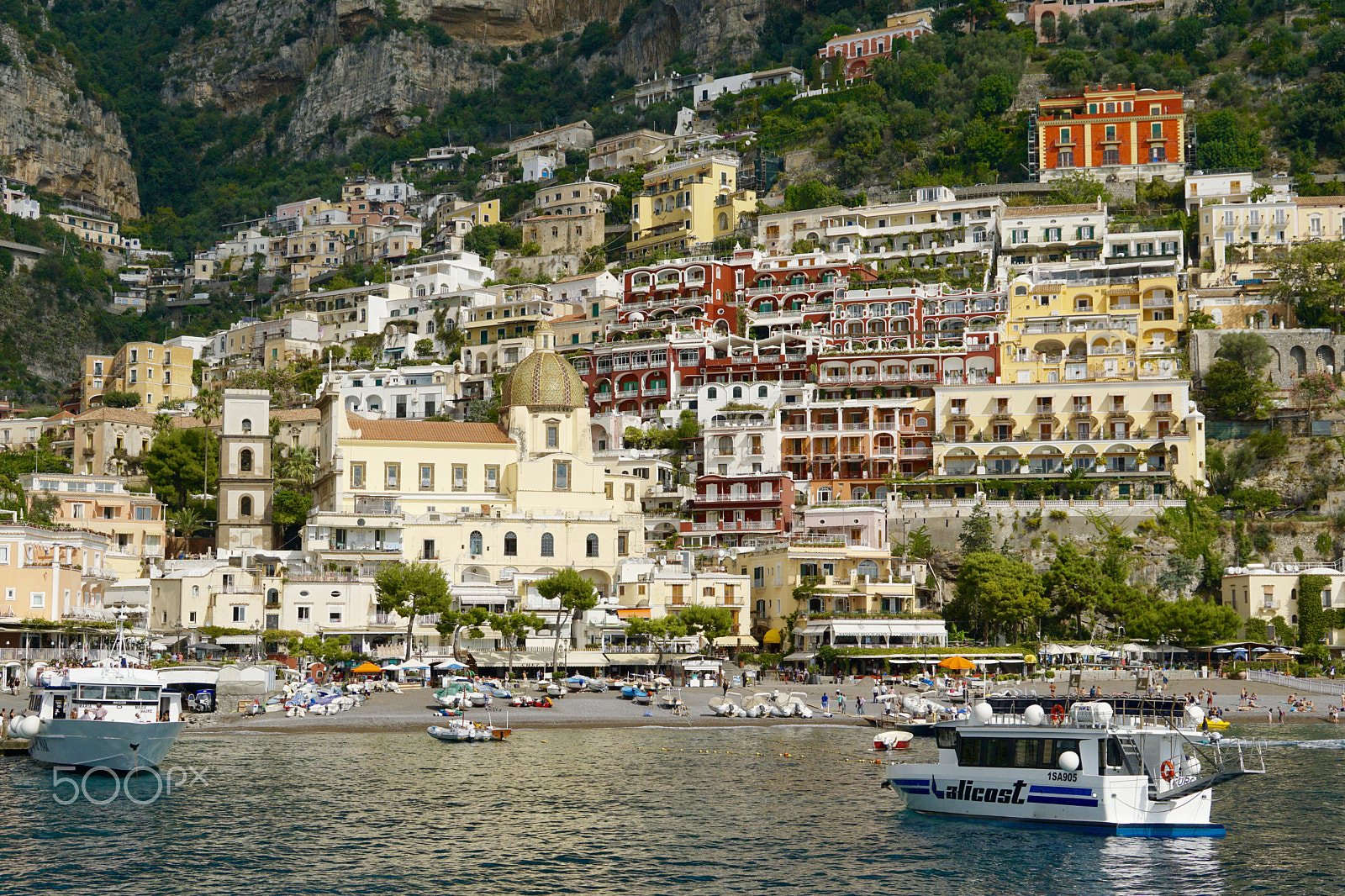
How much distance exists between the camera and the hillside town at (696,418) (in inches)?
3344

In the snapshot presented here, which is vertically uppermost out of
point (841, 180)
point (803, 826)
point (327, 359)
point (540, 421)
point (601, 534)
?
point (841, 180)

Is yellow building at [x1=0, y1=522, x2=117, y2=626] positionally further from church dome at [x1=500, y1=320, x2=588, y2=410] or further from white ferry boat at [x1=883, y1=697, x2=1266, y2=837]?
white ferry boat at [x1=883, y1=697, x2=1266, y2=837]

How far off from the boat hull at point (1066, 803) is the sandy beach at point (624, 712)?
2274cm

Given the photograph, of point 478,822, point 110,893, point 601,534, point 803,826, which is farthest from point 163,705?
point 601,534

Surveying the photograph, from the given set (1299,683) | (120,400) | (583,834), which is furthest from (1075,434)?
(120,400)

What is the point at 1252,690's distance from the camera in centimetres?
7519

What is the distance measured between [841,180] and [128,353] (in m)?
62.2

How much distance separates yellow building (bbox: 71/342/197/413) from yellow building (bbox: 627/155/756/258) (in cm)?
3948

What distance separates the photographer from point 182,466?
107 meters

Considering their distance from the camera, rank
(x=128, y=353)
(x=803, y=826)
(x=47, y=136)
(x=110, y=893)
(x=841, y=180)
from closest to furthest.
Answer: (x=110, y=893) < (x=803, y=826) < (x=128, y=353) < (x=841, y=180) < (x=47, y=136)

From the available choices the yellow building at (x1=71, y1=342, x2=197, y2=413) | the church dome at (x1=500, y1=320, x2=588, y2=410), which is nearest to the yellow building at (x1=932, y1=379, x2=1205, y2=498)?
the church dome at (x1=500, y1=320, x2=588, y2=410)

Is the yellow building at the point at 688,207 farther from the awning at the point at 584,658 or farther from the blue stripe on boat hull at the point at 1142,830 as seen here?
the blue stripe on boat hull at the point at 1142,830

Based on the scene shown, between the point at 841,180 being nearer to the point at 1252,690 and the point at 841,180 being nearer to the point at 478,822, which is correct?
the point at 1252,690

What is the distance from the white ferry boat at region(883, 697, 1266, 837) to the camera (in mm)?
42844
